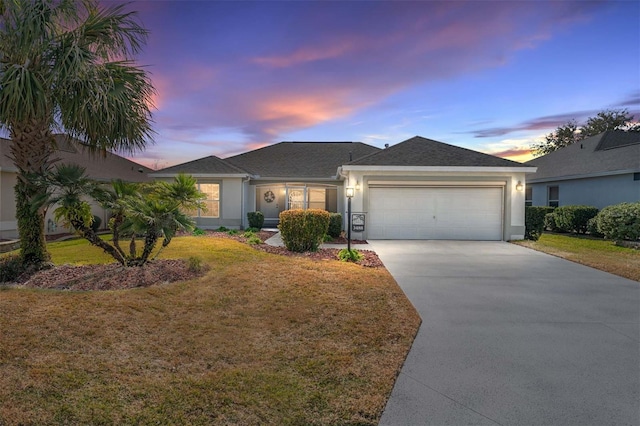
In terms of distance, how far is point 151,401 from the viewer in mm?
2621

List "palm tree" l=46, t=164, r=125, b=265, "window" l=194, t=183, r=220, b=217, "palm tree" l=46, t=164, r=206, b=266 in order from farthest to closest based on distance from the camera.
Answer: "window" l=194, t=183, r=220, b=217
"palm tree" l=46, t=164, r=206, b=266
"palm tree" l=46, t=164, r=125, b=265

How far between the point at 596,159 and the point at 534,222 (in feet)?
22.8

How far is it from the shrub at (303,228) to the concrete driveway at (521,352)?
3225 mm

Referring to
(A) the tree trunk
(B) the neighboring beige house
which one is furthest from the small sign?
(A) the tree trunk

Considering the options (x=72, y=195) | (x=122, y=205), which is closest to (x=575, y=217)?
(x=122, y=205)

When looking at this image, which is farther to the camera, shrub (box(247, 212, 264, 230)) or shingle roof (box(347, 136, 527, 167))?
shrub (box(247, 212, 264, 230))

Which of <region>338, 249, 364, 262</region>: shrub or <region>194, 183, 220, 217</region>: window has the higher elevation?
<region>194, 183, 220, 217</region>: window

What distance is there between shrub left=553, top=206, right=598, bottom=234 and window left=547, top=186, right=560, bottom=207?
3.12m

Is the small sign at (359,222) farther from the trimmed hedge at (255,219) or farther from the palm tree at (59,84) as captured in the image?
the palm tree at (59,84)

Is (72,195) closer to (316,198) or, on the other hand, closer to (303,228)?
(303,228)

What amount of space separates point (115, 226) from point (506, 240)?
12979 mm

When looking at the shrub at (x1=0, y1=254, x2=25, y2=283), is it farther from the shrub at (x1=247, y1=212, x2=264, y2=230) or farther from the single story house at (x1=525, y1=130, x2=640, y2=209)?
the single story house at (x1=525, y1=130, x2=640, y2=209)

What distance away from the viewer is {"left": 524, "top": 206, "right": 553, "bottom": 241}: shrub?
42.7 ft

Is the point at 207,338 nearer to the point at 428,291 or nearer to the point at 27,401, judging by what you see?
the point at 27,401
